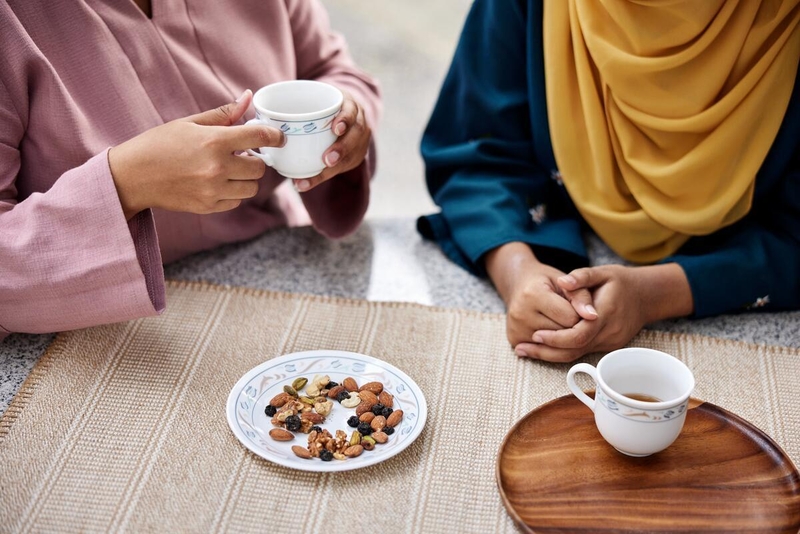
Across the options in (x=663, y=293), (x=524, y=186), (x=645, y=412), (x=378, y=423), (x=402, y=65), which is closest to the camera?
(x=645, y=412)

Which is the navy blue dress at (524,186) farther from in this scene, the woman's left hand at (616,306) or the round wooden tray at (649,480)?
the round wooden tray at (649,480)

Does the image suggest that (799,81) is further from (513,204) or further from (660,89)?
(513,204)

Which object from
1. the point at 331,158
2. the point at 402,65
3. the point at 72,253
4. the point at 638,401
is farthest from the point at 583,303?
the point at 402,65

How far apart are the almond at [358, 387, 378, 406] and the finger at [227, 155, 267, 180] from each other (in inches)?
10.7

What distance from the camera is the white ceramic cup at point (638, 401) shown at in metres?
0.79

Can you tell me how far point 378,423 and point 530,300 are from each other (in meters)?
0.28

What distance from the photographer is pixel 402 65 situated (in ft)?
9.32

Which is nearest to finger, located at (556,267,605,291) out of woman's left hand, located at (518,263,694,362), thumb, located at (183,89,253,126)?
woman's left hand, located at (518,263,694,362)

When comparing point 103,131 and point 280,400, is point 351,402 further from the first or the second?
point 103,131

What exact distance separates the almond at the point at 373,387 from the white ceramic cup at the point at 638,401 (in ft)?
0.71

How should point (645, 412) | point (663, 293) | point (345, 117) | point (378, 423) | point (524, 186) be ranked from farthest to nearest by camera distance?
point (524, 186) → point (663, 293) → point (345, 117) → point (378, 423) → point (645, 412)

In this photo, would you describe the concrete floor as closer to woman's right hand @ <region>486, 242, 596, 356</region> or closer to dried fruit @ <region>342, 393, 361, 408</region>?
woman's right hand @ <region>486, 242, 596, 356</region>

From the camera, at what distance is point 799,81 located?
1.13 m

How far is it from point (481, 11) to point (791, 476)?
80 cm
